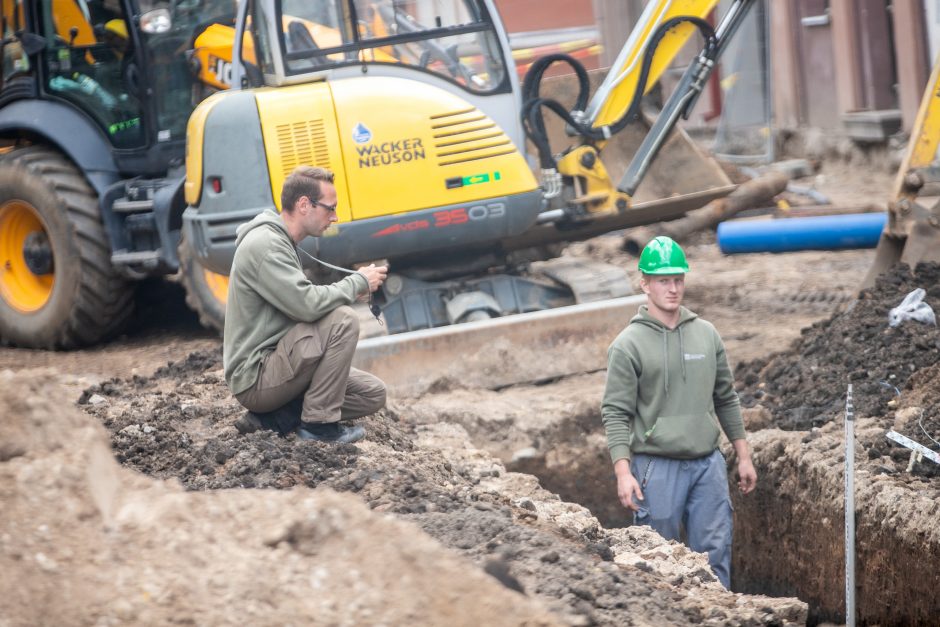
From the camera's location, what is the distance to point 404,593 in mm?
3219

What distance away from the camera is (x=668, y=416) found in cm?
526

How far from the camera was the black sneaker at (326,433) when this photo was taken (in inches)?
224

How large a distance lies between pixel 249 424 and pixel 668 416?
6.21 feet

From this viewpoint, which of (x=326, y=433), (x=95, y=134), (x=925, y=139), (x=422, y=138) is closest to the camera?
(x=326, y=433)

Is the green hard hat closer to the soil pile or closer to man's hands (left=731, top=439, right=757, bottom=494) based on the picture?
man's hands (left=731, top=439, right=757, bottom=494)

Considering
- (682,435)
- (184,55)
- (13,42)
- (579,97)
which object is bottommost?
(682,435)

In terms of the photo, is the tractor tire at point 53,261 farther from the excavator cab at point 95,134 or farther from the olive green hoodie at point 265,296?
the olive green hoodie at point 265,296

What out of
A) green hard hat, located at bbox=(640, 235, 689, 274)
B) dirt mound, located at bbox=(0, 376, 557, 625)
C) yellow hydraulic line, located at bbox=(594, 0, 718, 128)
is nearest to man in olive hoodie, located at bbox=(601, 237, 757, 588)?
green hard hat, located at bbox=(640, 235, 689, 274)

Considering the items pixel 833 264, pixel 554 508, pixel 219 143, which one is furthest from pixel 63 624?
pixel 833 264

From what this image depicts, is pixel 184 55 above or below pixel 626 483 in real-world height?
above

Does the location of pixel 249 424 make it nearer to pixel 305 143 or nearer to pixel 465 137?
pixel 305 143

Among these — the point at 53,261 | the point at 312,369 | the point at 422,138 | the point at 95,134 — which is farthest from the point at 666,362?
the point at 53,261

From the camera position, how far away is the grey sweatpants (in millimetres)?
5301

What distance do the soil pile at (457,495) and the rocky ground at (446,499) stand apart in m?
0.01
